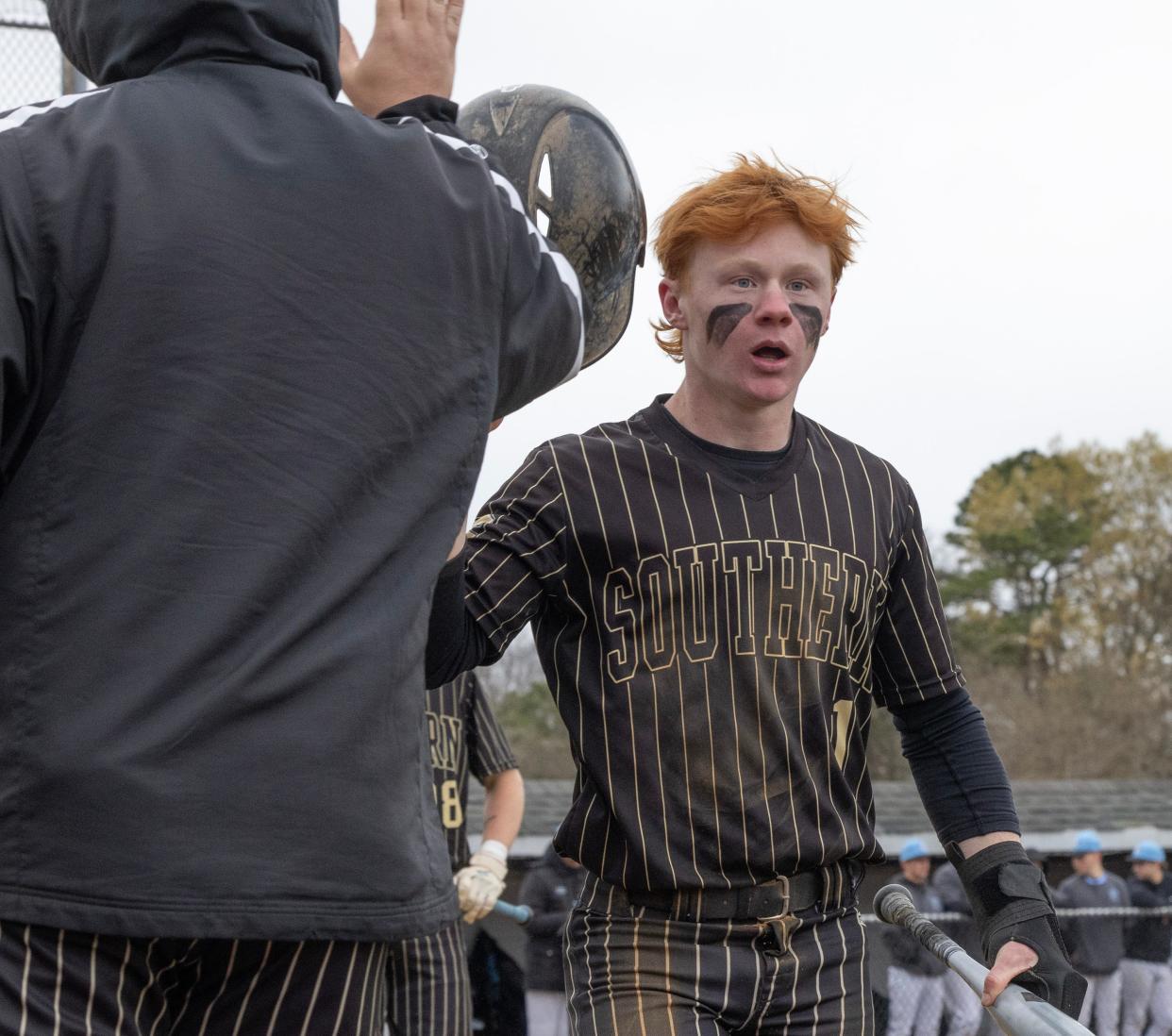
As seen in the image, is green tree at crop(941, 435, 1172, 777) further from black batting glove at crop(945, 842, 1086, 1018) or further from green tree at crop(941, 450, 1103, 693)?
black batting glove at crop(945, 842, 1086, 1018)

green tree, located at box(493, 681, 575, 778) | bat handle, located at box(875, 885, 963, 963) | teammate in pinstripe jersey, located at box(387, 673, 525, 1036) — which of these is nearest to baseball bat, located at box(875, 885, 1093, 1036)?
bat handle, located at box(875, 885, 963, 963)

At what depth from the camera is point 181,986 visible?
1767 millimetres

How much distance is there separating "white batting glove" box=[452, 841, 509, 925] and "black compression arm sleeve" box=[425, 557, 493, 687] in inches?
133

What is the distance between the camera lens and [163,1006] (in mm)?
1743

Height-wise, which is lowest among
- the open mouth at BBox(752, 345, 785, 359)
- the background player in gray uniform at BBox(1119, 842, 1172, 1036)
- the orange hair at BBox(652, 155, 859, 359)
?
the background player in gray uniform at BBox(1119, 842, 1172, 1036)

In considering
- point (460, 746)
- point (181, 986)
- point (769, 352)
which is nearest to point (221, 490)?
point (181, 986)

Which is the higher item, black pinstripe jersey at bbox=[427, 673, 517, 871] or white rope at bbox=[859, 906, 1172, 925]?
black pinstripe jersey at bbox=[427, 673, 517, 871]

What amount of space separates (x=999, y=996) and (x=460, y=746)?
345cm

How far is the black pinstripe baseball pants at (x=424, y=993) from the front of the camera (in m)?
5.27

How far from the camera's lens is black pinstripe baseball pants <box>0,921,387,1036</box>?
1.64 meters

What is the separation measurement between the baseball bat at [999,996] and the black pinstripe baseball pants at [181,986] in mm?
1289

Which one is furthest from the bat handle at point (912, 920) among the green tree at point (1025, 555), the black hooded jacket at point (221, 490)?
the green tree at point (1025, 555)

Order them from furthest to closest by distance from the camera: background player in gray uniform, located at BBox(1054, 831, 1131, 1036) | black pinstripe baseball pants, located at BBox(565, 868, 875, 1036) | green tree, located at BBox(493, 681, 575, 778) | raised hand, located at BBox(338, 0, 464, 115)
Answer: green tree, located at BBox(493, 681, 575, 778) < background player in gray uniform, located at BBox(1054, 831, 1131, 1036) < black pinstripe baseball pants, located at BBox(565, 868, 875, 1036) < raised hand, located at BBox(338, 0, 464, 115)

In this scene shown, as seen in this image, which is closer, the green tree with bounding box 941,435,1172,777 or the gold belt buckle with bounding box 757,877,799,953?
the gold belt buckle with bounding box 757,877,799,953
